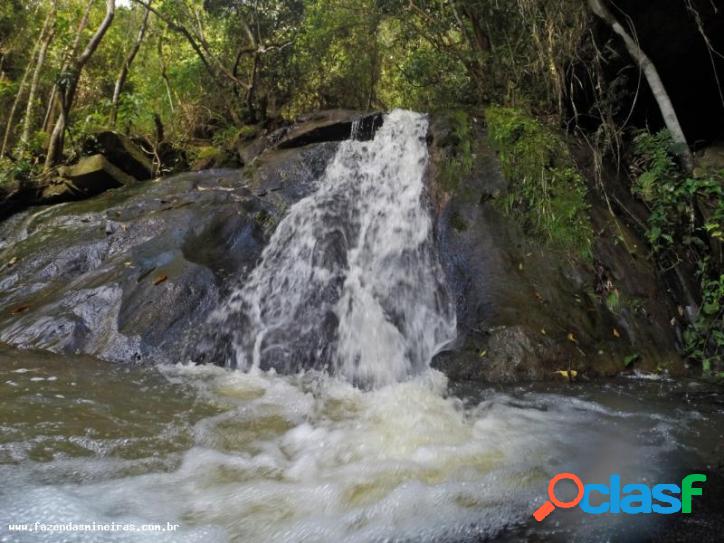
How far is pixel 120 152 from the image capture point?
329 inches

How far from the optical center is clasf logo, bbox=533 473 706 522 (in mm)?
2191

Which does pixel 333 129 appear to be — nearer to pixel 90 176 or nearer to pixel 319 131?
pixel 319 131

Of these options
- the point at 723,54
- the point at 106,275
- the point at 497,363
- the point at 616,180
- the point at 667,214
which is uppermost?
the point at 723,54

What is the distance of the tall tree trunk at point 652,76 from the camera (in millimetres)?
5391

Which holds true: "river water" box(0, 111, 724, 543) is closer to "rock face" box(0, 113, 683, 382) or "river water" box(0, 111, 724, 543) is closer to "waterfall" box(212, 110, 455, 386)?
"waterfall" box(212, 110, 455, 386)

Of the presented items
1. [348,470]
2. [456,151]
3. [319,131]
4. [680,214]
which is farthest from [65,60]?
[680,214]

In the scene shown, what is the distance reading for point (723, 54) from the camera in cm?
609

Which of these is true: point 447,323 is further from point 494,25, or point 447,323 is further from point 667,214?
point 494,25

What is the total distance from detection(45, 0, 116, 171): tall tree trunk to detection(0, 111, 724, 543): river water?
4989 mm

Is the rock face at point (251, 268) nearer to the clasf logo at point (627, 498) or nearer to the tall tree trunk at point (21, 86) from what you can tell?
the clasf logo at point (627, 498)

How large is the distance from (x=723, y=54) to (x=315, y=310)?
5830 millimetres

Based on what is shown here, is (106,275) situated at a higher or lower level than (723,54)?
lower

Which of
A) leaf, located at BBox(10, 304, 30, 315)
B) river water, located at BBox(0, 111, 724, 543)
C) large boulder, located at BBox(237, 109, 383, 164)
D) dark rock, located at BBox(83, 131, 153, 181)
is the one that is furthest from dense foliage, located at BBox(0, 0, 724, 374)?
leaf, located at BBox(10, 304, 30, 315)

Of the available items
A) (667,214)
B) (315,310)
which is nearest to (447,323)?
(315,310)
